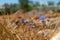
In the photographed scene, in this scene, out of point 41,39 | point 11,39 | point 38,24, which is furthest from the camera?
point 38,24

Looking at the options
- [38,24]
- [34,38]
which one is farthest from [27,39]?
[38,24]

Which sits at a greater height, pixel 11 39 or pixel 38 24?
pixel 11 39

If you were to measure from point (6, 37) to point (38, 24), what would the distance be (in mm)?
761

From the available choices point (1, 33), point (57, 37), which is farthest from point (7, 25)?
point (57, 37)

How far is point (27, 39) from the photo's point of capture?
61.4 inches

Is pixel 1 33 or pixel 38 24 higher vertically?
pixel 1 33

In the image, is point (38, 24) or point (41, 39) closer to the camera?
point (41, 39)

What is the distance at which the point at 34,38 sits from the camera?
1.56 metres

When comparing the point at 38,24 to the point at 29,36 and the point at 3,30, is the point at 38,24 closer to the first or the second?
the point at 29,36

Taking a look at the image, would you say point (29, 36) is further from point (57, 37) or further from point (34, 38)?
point (57, 37)

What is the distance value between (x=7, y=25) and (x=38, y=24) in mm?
627

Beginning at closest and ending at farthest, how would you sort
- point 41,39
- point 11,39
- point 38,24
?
point 11,39 → point 41,39 → point 38,24

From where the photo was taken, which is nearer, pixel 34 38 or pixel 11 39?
pixel 11 39

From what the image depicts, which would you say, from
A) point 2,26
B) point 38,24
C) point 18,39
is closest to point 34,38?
point 18,39
